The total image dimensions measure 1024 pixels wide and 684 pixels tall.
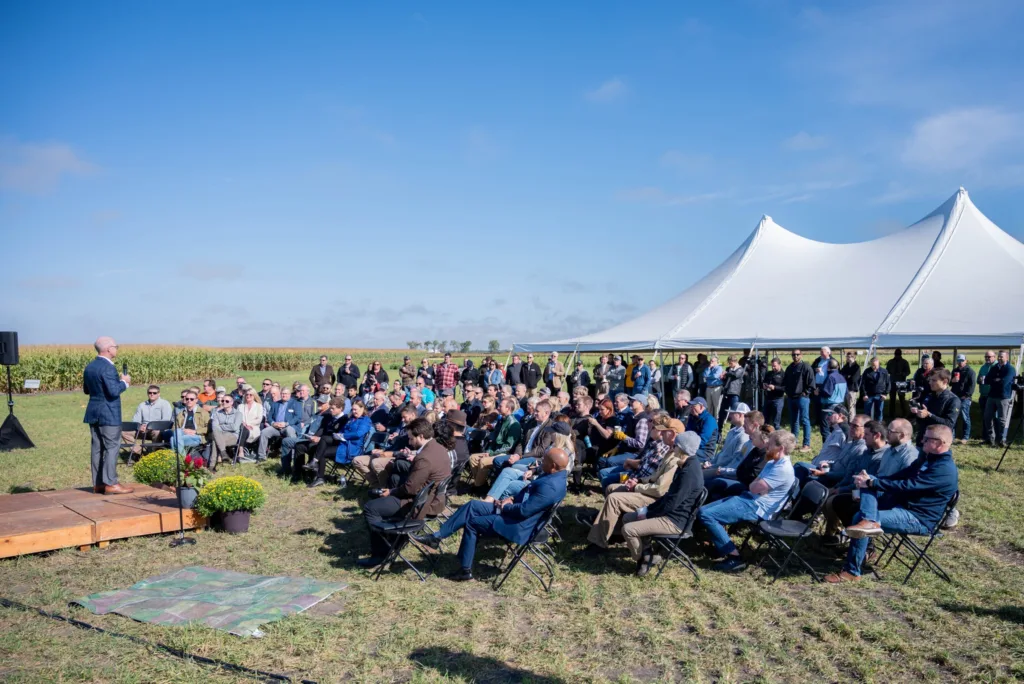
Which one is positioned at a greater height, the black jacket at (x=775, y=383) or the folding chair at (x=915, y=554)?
the black jacket at (x=775, y=383)

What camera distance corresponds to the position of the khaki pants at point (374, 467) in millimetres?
8055

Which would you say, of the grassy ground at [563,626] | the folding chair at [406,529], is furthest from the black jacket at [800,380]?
the folding chair at [406,529]

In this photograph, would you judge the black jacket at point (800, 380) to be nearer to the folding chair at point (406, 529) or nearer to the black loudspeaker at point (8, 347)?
the folding chair at point (406, 529)

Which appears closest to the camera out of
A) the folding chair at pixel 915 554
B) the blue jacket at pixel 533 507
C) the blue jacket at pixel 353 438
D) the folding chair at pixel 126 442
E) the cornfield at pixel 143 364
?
the folding chair at pixel 915 554

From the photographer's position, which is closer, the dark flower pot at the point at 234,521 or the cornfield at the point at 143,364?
the dark flower pot at the point at 234,521

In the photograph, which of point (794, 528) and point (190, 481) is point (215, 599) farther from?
point (794, 528)

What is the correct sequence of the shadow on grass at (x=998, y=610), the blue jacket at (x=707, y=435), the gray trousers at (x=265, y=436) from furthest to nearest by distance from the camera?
the gray trousers at (x=265, y=436) → the blue jacket at (x=707, y=435) → the shadow on grass at (x=998, y=610)

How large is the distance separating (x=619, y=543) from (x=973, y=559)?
304cm

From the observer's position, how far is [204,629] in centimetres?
437

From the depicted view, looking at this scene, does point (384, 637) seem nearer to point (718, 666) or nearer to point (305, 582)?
point (305, 582)

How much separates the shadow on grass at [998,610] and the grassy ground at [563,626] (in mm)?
11

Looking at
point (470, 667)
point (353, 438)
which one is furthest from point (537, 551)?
point (353, 438)

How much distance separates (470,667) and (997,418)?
1071 centimetres

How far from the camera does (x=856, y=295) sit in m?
15.0
